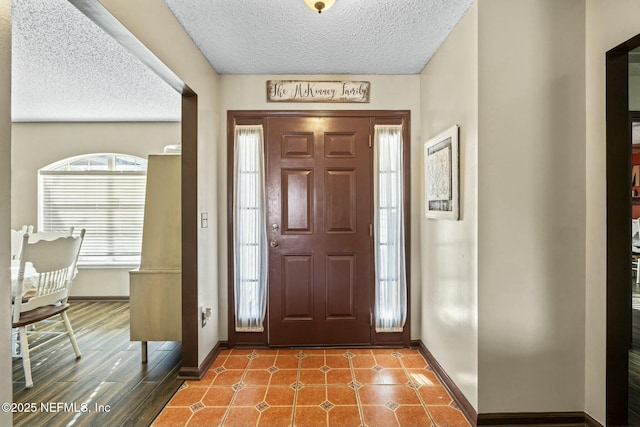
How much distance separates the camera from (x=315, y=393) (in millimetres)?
2479

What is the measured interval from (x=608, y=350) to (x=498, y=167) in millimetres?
1183

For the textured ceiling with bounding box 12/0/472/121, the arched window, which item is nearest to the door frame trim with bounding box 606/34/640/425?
the textured ceiling with bounding box 12/0/472/121

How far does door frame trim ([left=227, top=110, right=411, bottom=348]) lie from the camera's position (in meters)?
3.27

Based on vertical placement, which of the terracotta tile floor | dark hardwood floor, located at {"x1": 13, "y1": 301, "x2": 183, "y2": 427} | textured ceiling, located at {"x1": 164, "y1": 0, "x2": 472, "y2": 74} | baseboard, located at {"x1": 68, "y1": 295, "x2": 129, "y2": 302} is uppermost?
textured ceiling, located at {"x1": 164, "y1": 0, "x2": 472, "y2": 74}

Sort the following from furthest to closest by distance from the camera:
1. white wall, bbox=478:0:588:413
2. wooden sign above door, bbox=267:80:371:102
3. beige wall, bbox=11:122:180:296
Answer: beige wall, bbox=11:122:180:296 < wooden sign above door, bbox=267:80:371:102 < white wall, bbox=478:0:588:413

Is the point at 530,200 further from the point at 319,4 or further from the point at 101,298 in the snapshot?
the point at 101,298

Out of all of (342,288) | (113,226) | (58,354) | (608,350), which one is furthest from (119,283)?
(608,350)

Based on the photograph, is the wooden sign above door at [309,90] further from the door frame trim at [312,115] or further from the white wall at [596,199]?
the white wall at [596,199]

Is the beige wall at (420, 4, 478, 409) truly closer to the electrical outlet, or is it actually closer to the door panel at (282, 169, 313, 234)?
the door panel at (282, 169, 313, 234)

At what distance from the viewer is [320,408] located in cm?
229

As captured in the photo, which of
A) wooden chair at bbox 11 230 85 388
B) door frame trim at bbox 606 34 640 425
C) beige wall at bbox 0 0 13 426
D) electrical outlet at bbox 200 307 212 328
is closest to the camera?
beige wall at bbox 0 0 13 426

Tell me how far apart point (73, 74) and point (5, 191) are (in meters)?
2.77

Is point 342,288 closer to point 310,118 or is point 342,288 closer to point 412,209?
point 412,209

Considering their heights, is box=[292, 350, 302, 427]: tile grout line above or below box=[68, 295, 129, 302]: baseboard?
below
